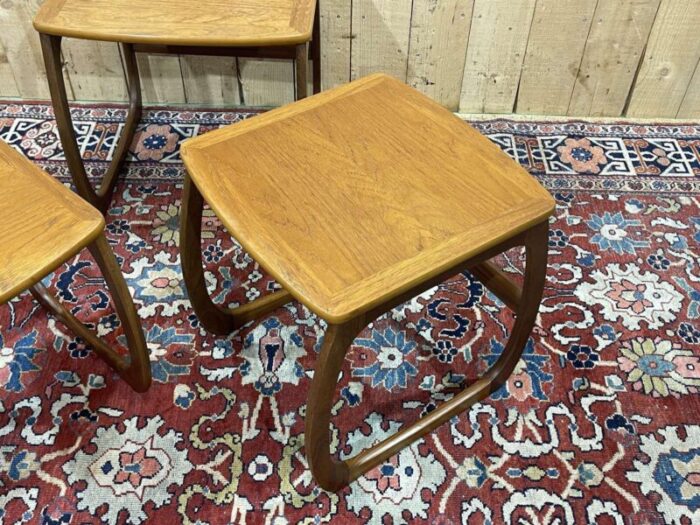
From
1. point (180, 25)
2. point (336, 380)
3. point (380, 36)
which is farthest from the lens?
point (380, 36)

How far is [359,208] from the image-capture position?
3.32 ft

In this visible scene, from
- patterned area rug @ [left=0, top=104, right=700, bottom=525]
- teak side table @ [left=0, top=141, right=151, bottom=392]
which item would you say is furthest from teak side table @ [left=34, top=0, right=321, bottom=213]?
patterned area rug @ [left=0, top=104, right=700, bottom=525]

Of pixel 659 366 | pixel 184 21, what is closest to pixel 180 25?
pixel 184 21

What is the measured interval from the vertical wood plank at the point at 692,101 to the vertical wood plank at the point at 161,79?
1409mm

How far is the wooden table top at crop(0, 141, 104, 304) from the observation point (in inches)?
37.4

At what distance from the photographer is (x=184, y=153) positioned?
1.09m

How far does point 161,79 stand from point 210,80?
0.45 ft

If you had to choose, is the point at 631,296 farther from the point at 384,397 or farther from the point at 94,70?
the point at 94,70

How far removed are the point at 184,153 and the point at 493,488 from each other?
762mm

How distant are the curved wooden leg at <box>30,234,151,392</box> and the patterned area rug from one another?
44 mm

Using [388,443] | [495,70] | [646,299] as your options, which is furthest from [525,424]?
[495,70]

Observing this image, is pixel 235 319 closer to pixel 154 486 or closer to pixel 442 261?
pixel 154 486

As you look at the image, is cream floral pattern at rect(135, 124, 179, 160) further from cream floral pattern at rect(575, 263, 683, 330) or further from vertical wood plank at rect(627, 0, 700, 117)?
vertical wood plank at rect(627, 0, 700, 117)

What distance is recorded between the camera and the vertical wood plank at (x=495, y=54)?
5.85ft
